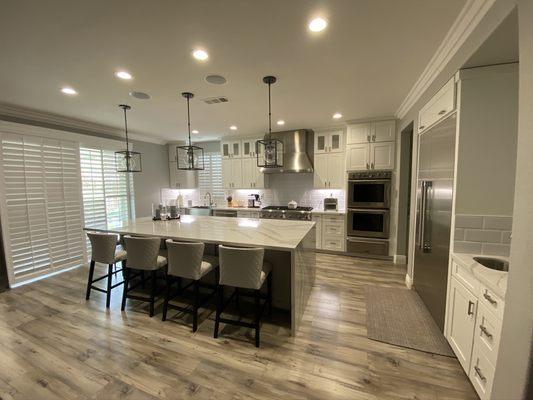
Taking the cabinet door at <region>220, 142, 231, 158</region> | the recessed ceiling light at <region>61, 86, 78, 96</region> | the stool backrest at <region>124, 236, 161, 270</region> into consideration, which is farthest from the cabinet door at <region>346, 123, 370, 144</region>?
the recessed ceiling light at <region>61, 86, 78, 96</region>

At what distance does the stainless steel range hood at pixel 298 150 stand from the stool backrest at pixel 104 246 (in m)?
3.27

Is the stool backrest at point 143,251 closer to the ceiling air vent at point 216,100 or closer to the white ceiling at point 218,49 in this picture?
the white ceiling at point 218,49

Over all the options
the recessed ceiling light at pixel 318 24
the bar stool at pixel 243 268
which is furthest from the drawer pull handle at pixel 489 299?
the recessed ceiling light at pixel 318 24

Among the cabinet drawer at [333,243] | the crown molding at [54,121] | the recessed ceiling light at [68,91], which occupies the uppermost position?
the recessed ceiling light at [68,91]

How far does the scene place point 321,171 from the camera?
Answer: 4.82 m

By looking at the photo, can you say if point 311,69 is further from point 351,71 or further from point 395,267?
point 395,267

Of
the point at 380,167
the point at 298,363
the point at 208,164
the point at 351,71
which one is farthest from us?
the point at 208,164

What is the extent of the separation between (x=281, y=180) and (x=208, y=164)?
2106 millimetres

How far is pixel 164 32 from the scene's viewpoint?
1719mm

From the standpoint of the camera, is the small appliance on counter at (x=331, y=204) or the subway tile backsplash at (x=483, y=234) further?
the small appliance on counter at (x=331, y=204)

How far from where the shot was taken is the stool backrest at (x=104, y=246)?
2.68 metres

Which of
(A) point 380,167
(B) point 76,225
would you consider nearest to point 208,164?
(B) point 76,225

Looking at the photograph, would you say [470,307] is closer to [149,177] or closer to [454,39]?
[454,39]

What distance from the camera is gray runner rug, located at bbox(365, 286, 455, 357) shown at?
6.89ft
